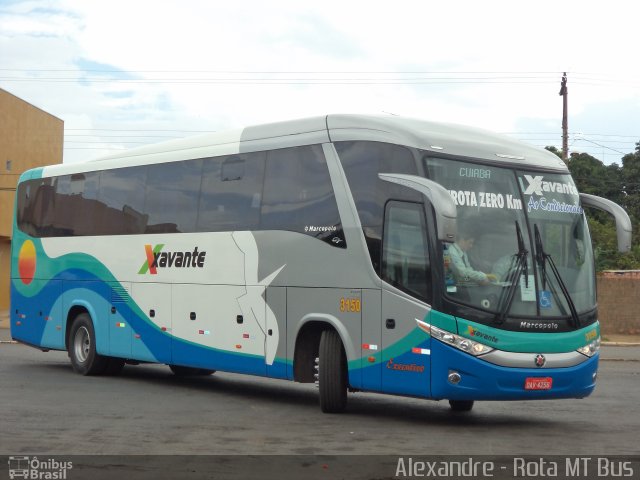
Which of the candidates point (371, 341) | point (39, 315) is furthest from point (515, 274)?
point (39, 315)

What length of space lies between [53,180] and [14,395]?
20.4ft

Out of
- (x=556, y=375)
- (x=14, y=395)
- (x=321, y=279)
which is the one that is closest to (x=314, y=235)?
(x=321, y=279)

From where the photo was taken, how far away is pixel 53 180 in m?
20.5

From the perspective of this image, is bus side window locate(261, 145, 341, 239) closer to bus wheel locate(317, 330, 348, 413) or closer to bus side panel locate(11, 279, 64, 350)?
bus wheel locate(317, 330, 348, 413)

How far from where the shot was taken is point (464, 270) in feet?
40.5

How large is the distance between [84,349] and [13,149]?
2797 centimetres

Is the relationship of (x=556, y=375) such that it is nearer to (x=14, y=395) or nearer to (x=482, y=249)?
(x=482, y=249)

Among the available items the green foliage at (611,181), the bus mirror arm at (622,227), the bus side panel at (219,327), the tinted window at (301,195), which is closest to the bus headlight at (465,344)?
the tinted window at (301,195)

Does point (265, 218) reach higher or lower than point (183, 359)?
higher

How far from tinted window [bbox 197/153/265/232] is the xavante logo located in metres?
0.44

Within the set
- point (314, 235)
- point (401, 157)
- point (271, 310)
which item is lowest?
point (271, 310)

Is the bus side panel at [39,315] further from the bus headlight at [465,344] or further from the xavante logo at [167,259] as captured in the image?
the bus headlight at [465,344]

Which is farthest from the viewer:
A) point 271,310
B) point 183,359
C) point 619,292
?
point 619,292

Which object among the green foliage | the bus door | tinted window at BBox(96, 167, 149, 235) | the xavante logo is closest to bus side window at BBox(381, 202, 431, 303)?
the bus door
